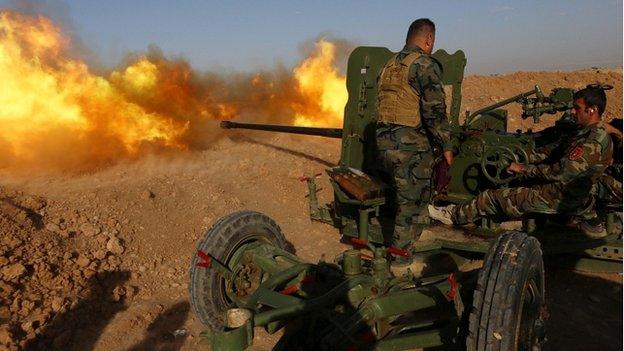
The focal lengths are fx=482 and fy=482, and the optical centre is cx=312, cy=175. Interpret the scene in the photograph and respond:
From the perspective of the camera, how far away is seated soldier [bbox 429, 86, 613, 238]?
4445mm

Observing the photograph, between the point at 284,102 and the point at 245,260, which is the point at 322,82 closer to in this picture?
the point at 284,102

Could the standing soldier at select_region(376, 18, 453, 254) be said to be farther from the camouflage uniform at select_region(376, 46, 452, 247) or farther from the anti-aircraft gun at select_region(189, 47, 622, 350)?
the anti-aircraft gun at select_region(189, 47, 622, 350)

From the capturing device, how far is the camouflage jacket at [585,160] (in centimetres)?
443

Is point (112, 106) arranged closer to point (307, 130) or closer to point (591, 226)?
point (307, 130)

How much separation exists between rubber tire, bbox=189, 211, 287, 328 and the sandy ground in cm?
56

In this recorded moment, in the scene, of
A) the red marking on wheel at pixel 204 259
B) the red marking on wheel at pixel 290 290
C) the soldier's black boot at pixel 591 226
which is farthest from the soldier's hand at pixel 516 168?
the red marking on wheel at pixel 204 259

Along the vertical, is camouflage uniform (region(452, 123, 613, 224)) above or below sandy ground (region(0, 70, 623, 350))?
above

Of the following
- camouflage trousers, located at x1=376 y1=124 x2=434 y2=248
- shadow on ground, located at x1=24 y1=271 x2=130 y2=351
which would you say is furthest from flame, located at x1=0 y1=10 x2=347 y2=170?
camouflage trousers, located at x1=376 y1=124 x2=434 y2=248

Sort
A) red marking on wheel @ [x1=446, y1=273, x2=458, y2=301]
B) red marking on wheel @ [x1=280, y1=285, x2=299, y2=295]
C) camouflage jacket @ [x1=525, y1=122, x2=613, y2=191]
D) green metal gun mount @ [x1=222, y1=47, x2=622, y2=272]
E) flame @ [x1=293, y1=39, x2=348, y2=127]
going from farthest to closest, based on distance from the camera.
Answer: flame @ [x1=293, y1=39, x2=348, y2=127]
green metal gun mount @ [x1=222, y1=47, x2=622, y2=272]
camouflage jacket @ [x1=525, y1=122, x2=613, y2=191]
red marking on wheel @ [x1=280, y1=285, x2=299, y2=295]
red marking on wheel @ [x1=446, y1=273, x2=458, y2=301]

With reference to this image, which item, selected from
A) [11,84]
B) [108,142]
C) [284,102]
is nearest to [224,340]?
[108,142]

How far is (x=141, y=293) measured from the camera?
506cm

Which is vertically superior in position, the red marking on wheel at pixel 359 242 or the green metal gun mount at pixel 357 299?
the red marking on wheel at pixel 359 242

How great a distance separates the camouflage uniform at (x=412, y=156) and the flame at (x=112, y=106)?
5551mm

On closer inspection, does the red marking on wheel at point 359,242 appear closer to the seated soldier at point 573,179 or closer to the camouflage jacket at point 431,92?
the camouflage jacket at point 431,92
